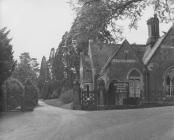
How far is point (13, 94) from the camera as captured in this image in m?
30.1

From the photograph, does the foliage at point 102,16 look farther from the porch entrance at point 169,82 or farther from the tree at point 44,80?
the tree at point 44,80

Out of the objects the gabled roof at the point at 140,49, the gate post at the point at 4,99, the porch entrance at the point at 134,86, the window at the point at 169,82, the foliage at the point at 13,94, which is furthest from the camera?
the gabled roof at the point at 140,49

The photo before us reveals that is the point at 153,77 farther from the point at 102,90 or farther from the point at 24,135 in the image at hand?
the point at 24,135

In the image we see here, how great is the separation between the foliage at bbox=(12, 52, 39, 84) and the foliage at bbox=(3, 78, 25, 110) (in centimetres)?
4847

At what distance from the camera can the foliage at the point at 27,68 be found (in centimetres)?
8181

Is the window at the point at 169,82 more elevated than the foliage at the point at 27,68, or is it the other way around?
the foliage at the point at 27,68

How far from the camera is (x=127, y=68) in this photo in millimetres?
38000

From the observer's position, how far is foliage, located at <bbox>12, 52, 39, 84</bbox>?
81.8m

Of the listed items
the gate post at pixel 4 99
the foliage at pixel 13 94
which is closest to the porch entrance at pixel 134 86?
the foliage at pixel 13 94

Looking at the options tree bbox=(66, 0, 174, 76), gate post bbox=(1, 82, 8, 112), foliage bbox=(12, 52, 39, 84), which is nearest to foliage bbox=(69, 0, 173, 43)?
tree bbox=(66, 0, 174, 76)

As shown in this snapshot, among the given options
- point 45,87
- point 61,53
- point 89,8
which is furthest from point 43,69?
point 89,8

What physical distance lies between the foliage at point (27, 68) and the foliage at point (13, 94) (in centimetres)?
4847

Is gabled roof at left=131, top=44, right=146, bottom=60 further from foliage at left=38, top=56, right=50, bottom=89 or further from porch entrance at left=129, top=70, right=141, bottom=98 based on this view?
foliage at left=38, top=56, right=50, bottom=89

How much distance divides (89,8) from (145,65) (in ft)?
72.8
